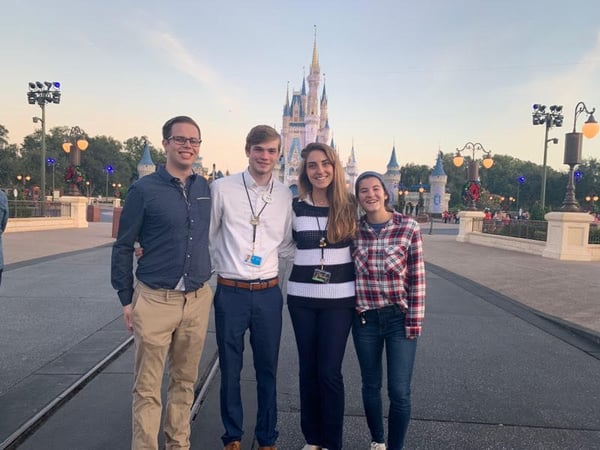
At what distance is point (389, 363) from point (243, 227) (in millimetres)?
1280

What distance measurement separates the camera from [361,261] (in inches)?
105

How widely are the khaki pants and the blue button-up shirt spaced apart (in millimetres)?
90

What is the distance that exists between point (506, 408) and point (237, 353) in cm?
235

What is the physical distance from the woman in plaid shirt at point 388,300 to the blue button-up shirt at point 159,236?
1042 mm

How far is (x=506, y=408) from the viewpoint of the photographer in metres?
3.47

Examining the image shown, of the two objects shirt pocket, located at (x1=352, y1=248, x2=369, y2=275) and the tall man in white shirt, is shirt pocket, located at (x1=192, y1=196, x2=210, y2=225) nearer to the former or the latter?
the tall man in white shirt

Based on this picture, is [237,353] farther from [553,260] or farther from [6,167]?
[6,167]

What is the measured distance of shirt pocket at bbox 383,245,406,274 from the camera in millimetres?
2606

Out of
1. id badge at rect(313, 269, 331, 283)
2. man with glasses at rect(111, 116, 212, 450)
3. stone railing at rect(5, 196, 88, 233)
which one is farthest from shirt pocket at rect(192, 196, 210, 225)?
stone railing at rect(5, 196, 88, 233)

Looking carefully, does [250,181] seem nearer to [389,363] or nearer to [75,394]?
[389,363]

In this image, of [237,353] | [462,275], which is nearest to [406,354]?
[237,353]

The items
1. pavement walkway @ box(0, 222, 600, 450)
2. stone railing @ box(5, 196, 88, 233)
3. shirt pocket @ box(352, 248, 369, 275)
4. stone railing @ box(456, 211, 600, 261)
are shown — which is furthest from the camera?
stone railing @ box(5, 196, 88, 233)

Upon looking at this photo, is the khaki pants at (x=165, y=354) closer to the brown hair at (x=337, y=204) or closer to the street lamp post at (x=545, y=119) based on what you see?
the brown hair at (x=337, y=204)

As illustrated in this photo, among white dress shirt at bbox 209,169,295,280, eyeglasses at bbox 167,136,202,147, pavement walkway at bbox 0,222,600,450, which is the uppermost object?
eyeglasses at bbox 167,136,202,147
